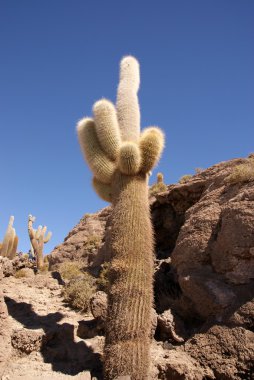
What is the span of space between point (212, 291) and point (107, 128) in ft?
12.0

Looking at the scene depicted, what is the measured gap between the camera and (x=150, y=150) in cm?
667

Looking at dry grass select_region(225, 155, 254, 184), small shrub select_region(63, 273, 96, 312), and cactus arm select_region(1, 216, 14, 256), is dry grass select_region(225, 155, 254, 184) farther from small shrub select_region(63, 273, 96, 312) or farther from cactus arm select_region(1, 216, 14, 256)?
cactus arm select_region(1, 216, 14, 256)

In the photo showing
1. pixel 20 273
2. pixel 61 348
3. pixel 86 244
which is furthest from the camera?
pixel 86 244

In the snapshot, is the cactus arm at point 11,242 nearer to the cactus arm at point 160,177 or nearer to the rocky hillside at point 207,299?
the rocky hillside at point 207,299

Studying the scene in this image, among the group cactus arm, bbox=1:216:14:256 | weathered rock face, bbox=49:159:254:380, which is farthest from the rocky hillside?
cactus arm, bbox=1:216:14:256

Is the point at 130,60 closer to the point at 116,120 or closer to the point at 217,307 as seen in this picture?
the point at 116,120

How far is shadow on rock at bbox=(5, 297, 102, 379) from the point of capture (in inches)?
244

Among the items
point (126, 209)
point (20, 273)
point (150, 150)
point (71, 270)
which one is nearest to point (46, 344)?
point (126, 209)

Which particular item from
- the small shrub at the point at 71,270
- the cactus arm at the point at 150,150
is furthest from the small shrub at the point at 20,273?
the cactus arm at the point at 150,150

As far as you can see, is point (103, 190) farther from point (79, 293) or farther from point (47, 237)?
point (47, 237)

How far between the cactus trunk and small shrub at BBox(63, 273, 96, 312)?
3436 mm

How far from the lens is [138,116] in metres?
7.70

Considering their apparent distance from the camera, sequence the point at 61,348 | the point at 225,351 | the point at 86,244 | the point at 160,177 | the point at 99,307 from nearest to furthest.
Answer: the point at 225,351 → the point at 61,348 → the point at 99,307 → the point at 86,244 → the point at 160,177

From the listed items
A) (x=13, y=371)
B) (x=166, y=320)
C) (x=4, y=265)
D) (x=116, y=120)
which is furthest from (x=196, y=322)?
(x=4, y=265)
